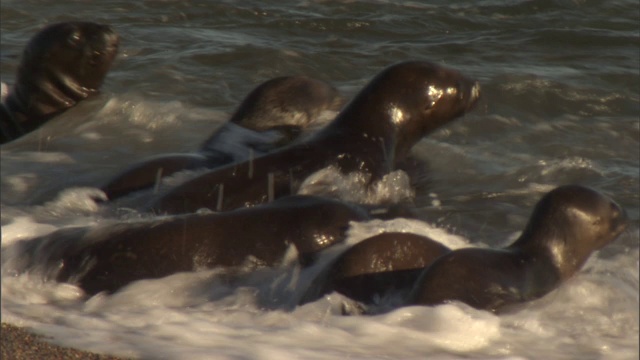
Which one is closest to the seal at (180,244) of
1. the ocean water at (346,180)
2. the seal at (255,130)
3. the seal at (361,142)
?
the ocean water at (346,180)

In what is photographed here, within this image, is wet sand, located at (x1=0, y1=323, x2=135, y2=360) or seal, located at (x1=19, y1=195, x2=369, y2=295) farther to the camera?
seal, located at (x1=19, y1=195, x2=369, y2=295)

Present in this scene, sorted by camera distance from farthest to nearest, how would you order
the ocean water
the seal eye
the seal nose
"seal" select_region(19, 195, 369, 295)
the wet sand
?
the seal eye < the seal nose < "seal" select_region(19, 195, 369, 295) < the ocean water < the wet sand

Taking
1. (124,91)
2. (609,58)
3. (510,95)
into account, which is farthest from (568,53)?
(124,91)

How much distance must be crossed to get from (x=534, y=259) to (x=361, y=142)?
1621mm

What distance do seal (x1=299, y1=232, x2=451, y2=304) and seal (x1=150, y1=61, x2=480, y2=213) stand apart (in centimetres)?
116

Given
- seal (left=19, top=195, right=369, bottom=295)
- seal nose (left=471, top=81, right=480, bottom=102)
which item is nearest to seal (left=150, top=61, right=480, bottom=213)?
seal nose (left=471, top=81, right=480, bottom=102)

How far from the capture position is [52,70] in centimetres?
778

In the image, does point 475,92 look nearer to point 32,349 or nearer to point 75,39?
point 75,39

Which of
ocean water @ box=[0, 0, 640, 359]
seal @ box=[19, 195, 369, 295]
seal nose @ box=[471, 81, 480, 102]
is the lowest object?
ocean water @ box=[0, 0, 640, 359]

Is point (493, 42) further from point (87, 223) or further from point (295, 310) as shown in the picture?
point (295, 310)

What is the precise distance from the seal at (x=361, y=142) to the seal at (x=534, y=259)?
1287 millimetres

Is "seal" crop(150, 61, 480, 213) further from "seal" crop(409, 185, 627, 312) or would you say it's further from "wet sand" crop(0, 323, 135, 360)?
"wet sand" crop(0, 323, 135, 360)

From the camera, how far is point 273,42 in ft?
34.2

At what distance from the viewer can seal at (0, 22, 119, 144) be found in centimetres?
778
